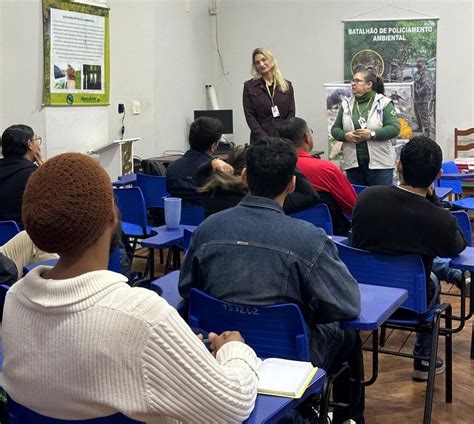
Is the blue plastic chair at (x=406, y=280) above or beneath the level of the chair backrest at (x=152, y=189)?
beneath

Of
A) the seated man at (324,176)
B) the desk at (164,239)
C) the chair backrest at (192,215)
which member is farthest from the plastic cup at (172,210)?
the seated man at (324,176)

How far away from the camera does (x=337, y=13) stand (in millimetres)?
8539

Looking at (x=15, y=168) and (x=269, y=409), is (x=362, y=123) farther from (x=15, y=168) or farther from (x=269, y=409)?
(x=269, y=409)

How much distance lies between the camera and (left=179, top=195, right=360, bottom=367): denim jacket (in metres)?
2.04

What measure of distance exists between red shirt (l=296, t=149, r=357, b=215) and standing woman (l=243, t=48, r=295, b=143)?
6.46ft

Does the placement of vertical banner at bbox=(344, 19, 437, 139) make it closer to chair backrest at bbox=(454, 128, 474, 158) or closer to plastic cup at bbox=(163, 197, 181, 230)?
chair backrest at bbox=(454, 128, 474, 158)

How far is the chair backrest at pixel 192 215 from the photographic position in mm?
4270

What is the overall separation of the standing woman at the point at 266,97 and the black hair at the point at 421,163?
9.97 ft

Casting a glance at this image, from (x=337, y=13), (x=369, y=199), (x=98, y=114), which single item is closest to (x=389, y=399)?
(x=369, y=199)

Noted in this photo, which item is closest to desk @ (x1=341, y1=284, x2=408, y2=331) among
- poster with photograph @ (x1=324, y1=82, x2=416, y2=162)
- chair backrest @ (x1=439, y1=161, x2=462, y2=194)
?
chair backrest @ (x1=439, y1=161, x2=462, y2=194)

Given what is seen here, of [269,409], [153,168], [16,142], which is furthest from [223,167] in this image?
[153,168]

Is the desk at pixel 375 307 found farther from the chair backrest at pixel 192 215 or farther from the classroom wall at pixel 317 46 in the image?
the classroom wall at pixel 317 46

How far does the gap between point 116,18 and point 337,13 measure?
2.99 meters

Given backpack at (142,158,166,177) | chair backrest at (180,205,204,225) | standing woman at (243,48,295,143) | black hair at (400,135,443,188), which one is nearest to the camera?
black hair at (400,135,443,188)
